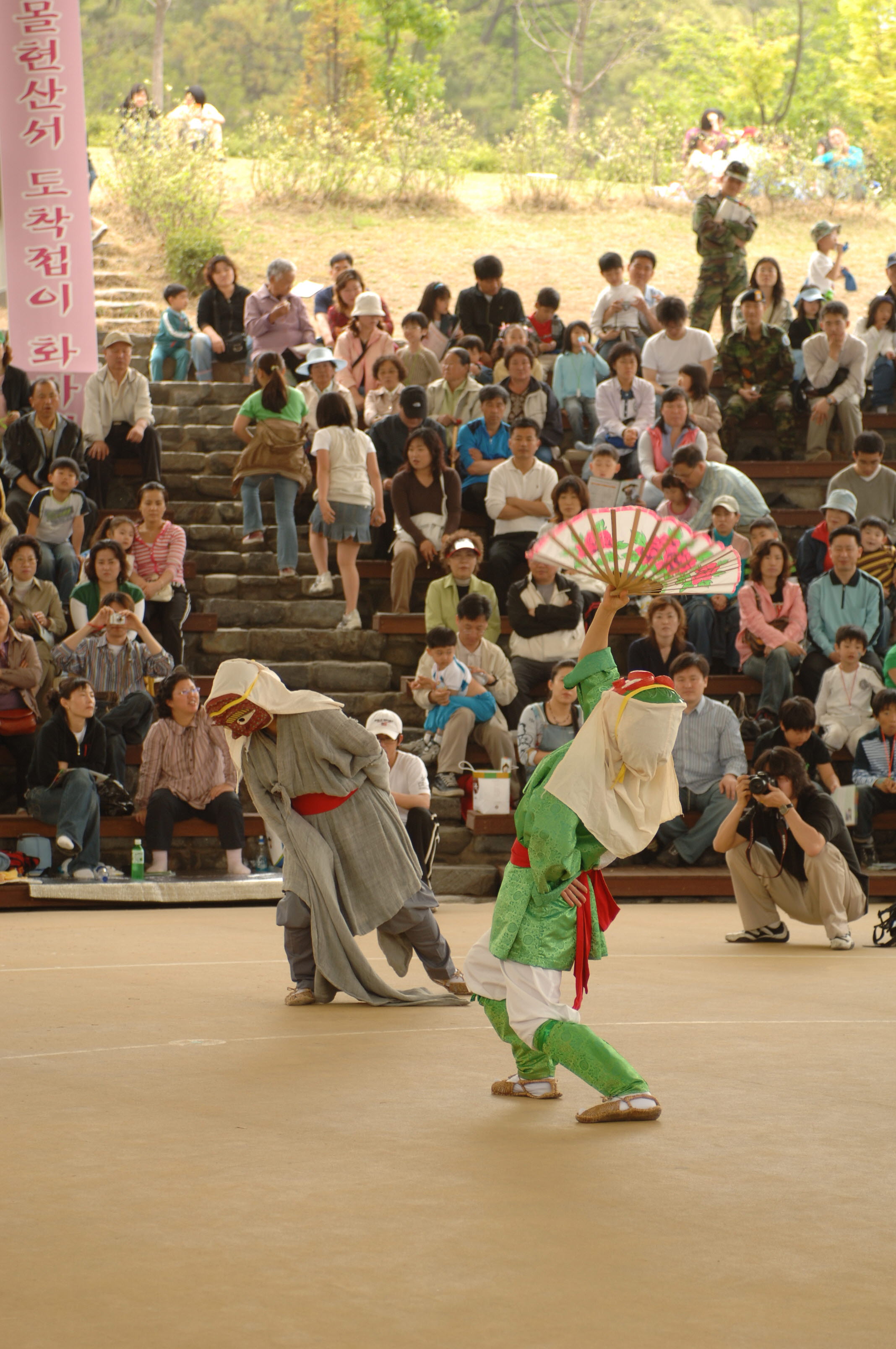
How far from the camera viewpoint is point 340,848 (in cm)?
636

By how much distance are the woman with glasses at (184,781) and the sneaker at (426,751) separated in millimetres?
1190

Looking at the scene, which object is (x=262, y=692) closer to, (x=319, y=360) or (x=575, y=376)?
(x=319, y=360)

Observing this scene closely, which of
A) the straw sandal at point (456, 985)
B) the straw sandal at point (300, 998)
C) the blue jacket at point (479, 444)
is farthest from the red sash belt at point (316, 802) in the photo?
the blue jacket at point (479, 444)

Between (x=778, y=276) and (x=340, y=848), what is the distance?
9.55m

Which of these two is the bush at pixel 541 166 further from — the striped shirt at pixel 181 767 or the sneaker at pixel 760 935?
the sneaker at pixel 760 935

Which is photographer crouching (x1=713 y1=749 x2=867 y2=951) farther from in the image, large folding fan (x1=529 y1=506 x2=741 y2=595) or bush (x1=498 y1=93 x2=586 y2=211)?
bush (x1=498 y1=93 x2=586 y2=211)

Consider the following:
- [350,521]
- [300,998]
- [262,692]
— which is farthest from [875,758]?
[262,692]

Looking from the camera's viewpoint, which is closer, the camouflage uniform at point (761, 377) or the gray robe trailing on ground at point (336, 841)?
the gray robe trailing on ground at point (336, 841)

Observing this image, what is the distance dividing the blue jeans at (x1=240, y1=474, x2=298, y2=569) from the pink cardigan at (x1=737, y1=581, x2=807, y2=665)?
10.9ft

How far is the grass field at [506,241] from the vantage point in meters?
21.2

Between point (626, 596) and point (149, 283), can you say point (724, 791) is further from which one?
point (149, 283)

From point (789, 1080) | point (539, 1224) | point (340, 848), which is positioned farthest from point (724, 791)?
point (539, 1224)

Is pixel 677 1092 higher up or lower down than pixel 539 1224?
lower down

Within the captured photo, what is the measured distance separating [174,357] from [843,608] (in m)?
7.05
